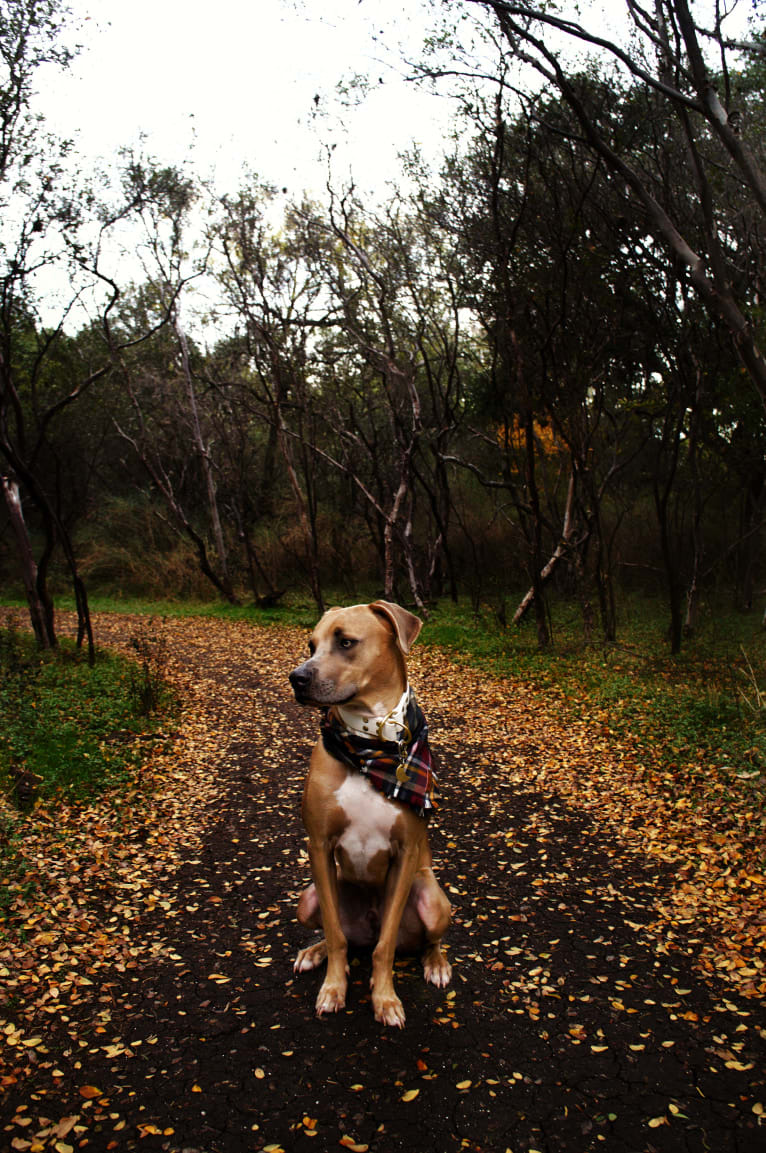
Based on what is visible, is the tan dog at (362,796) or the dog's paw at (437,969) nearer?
the tan dog at (362,796)

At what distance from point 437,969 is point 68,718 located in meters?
4.47

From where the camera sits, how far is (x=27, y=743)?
5.45 meters

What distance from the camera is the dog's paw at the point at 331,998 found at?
2648 mm

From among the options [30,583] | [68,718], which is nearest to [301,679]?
[68,718]

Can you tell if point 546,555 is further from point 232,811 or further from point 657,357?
point 232,811

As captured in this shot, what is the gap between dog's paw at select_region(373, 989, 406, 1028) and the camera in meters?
2.55

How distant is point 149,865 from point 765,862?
3166 millimetres

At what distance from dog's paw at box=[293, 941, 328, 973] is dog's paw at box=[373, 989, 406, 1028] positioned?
0.47m

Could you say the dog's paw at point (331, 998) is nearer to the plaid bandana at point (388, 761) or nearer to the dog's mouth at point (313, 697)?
the plaid bandana at point (388, 761)

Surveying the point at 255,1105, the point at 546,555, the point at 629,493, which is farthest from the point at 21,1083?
the point at 629,493

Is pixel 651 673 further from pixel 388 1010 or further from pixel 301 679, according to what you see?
→ pixel 301 679

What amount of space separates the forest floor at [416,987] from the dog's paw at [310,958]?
4 cm

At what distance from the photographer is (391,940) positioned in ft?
8.50

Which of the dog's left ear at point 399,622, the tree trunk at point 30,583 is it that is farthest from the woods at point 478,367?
the dog's left ear at point 399,622
